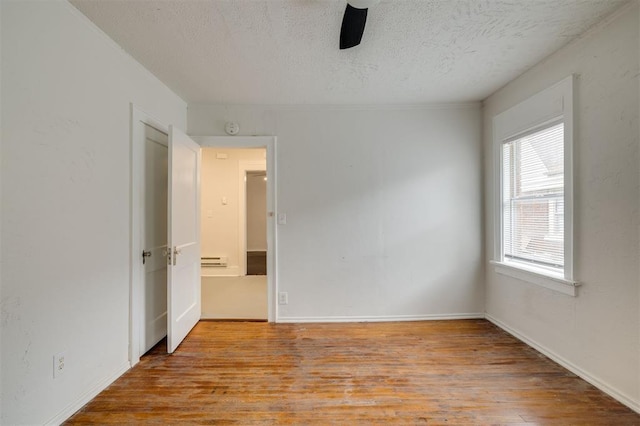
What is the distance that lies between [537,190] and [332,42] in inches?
81.3

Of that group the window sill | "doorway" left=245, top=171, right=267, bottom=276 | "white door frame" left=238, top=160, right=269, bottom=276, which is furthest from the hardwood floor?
"doorway" left=245, top=171, right=267, bottom=276

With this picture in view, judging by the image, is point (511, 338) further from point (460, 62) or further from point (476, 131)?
point (460, 62)

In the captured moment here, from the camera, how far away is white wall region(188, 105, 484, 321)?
9.46ft

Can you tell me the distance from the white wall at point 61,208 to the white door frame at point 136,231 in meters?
0.04

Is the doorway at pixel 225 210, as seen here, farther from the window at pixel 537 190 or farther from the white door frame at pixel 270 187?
the window at pixel 537 190

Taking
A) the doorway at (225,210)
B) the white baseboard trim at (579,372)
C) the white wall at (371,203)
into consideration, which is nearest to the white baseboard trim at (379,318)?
the white wall at (371,203)

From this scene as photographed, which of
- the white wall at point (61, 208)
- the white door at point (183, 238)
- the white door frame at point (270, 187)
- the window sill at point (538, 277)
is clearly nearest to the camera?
the white wall at point (61, 208)

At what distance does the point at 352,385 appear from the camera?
1.81 meters

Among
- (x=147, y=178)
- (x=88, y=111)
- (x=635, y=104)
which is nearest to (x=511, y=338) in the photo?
(x=635, y=104)

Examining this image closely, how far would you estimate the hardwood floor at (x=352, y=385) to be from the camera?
5.07 feet

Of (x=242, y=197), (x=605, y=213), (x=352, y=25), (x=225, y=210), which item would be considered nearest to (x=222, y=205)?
(x=225, y=210)

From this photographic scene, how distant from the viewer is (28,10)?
1.30 meters

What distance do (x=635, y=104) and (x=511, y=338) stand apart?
2.02m

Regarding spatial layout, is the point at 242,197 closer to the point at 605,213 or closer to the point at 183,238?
the point at 183,238
